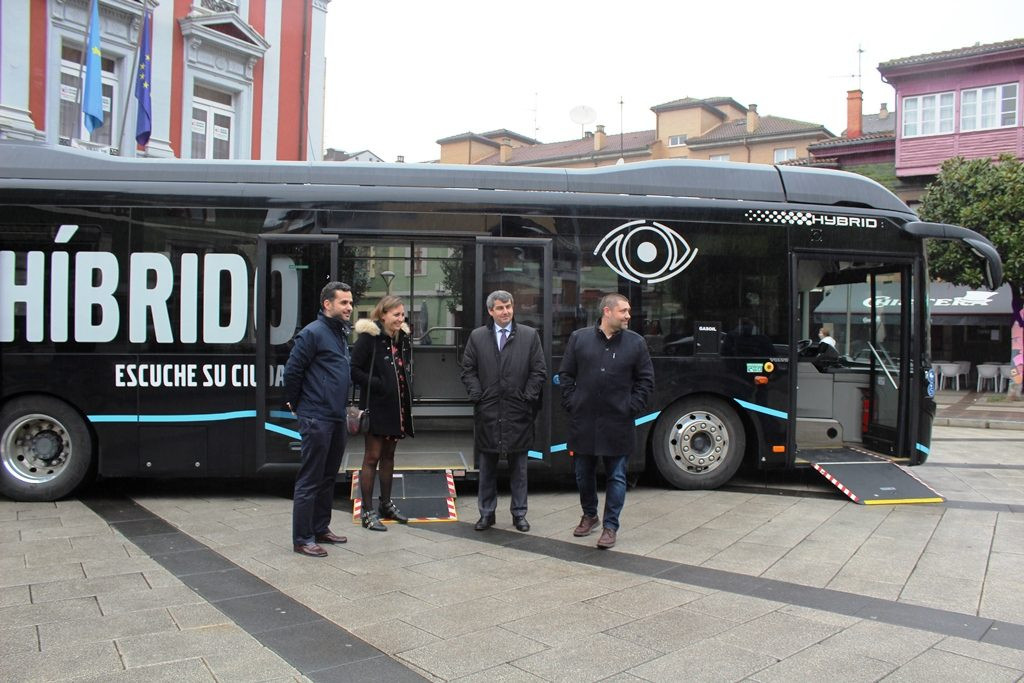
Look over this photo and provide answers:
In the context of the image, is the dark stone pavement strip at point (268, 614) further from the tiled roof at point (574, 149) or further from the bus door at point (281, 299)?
the tiled roof at point (574, 149)

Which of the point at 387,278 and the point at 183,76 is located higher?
the point at 183,76

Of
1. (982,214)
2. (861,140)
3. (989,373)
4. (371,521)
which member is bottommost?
(371,521)

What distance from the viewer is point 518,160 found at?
186ft

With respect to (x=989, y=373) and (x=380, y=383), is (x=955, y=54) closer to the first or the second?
(x=989, y=373)

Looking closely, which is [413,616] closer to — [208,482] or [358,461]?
[358,461]

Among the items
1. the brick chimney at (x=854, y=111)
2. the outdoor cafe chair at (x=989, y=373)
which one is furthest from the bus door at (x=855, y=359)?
the brick chimney at (x=854, y=111)

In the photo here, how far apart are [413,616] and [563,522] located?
7.75 ft

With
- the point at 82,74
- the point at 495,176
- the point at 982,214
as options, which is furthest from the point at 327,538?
the point at 982,214

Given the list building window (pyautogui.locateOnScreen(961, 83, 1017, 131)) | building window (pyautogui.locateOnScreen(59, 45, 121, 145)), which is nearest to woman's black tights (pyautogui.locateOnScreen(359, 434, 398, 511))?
building window (pyautogui.locateOnScreen(59, 45, 121, 145))

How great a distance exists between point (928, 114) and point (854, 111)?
950 cm

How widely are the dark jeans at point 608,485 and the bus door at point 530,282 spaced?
4.27 ft

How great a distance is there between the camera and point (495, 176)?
24.0 ft

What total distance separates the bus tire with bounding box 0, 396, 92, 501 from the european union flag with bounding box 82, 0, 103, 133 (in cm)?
972

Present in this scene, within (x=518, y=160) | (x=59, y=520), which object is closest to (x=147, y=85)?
(x=59, y=520)
